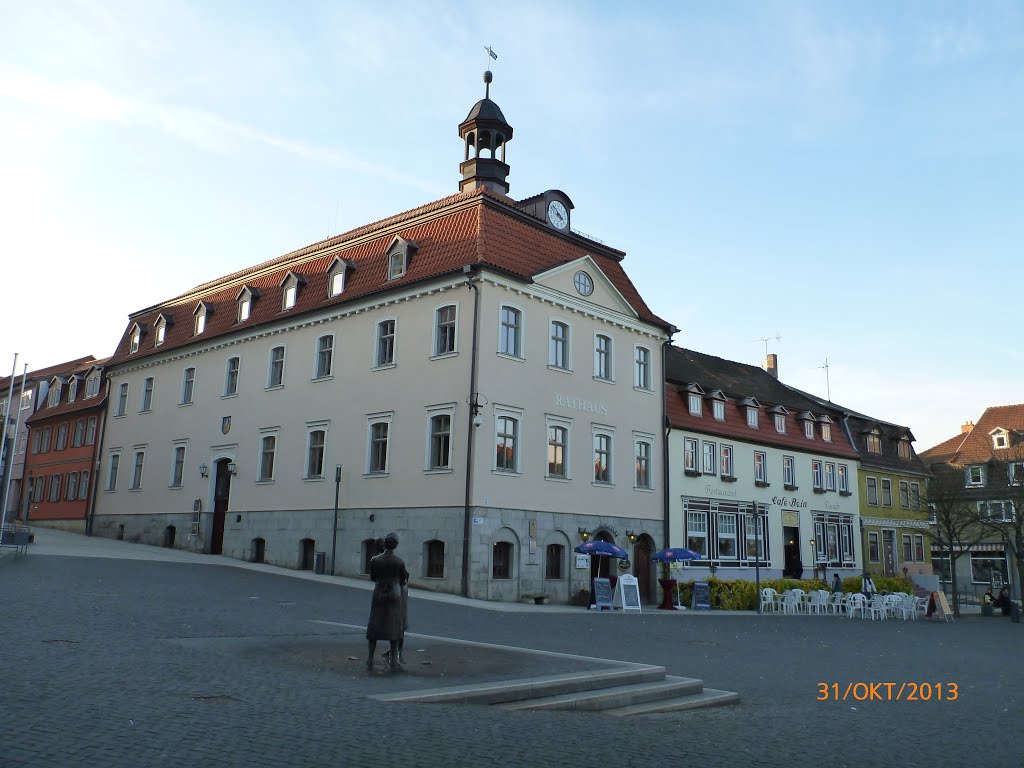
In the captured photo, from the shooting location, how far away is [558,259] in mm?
32000

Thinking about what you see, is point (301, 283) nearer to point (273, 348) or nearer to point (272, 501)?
point (273, 348)

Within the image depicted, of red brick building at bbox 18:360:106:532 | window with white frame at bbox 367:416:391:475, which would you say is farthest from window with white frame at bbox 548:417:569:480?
red brick building at bbox 18:360:106:532

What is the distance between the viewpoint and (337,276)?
33.1 metres

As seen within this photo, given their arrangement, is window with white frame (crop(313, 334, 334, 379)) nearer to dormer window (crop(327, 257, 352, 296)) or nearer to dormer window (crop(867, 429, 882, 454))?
dormer window (crop(327, 257, 352, 296))

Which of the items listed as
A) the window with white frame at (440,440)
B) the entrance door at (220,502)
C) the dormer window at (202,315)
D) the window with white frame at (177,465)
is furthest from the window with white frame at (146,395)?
the window with white frame at (440,440)

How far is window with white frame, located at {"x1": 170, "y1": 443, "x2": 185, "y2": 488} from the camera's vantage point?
1500 inches

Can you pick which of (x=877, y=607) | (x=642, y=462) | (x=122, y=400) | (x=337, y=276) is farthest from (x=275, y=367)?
(x=877, y=607)

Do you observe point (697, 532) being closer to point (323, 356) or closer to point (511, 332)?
point (511, 332)

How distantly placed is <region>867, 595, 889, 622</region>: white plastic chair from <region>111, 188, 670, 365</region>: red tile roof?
12.7 metres

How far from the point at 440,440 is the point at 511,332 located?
→ 419 centimetres

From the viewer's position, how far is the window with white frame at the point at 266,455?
33812 mm

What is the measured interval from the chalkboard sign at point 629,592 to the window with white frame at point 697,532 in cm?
859

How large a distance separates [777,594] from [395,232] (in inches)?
755
